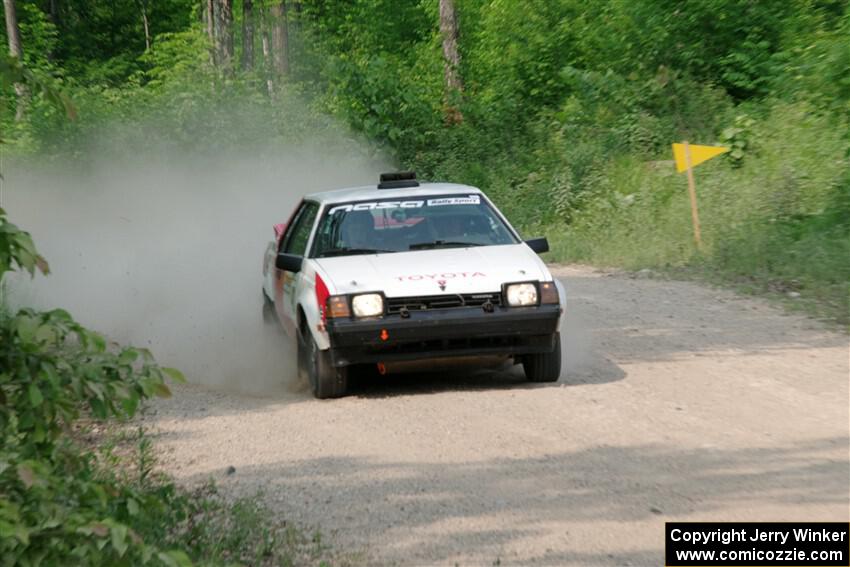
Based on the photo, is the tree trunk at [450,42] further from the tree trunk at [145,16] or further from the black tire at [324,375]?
the black tire at [324,375]

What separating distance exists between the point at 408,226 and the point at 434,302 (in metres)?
1.31

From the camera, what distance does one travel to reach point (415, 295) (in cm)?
881

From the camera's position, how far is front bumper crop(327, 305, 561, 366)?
8.72 m

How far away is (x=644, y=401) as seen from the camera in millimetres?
8516

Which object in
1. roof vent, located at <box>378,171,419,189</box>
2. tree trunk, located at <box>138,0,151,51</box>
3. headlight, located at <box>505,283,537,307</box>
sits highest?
tree trunk, located at <box>138,0,151,51</box>

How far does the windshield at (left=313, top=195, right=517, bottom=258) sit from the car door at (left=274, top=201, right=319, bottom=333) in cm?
29

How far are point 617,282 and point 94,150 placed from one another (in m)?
17.8

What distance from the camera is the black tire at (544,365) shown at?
9.22 meters

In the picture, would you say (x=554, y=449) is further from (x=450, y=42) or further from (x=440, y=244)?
(x=450, y=42)

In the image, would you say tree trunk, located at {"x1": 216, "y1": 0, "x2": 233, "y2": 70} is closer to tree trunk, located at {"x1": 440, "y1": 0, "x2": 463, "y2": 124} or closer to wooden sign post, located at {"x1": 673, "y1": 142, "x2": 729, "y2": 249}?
tree trunk, located at {"x1": 440, "y1": 0, "x2": 463, "y2": 124}

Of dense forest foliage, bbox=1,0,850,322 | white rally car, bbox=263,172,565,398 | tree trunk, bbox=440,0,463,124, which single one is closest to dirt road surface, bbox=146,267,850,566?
white rally car, bbox=263,172,565,398

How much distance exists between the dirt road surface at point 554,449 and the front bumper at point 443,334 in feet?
1.09

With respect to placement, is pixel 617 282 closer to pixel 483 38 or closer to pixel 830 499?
pixel 830 499

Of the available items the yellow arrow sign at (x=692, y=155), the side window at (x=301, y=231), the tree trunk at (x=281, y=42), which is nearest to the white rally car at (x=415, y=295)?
the side window at (x=301, y=231)
